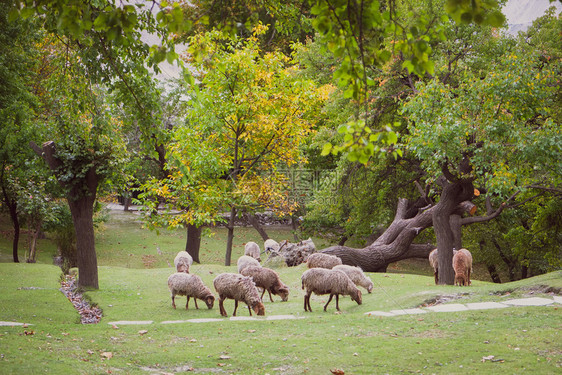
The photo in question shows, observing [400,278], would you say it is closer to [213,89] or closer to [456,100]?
[456,100]

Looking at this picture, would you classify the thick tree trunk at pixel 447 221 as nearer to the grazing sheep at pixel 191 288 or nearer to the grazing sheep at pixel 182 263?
the grazing sheep at pixel 191 288

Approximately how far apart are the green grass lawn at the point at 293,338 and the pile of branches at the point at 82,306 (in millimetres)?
248

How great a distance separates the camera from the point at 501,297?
1257 cm

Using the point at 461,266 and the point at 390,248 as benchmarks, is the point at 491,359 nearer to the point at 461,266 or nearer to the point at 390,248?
the point at 461,266

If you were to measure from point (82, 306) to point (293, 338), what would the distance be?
8.09 metres

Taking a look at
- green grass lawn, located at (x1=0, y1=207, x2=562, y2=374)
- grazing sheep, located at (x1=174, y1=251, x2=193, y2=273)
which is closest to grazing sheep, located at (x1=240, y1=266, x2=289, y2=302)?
green grass lawn, located at (x1=0, y1=207, x2=562, y2=374)

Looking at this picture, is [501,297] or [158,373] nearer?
[158,373]

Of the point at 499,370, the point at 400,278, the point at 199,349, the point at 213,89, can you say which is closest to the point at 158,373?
the point at 199,349

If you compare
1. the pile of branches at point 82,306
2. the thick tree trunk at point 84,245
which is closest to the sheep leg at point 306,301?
the pile of branches at point 82,306

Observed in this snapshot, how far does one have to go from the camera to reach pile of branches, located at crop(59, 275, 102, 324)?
42.4ft

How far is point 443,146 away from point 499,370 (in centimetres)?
781

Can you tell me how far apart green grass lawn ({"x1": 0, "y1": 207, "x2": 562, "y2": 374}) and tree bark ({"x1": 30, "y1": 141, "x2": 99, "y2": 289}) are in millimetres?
1085

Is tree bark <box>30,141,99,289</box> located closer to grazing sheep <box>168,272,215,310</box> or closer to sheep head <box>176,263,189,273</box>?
sheep head <box>176,263,189,273</box>

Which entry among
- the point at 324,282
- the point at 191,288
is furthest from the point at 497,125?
the point at 191,288
